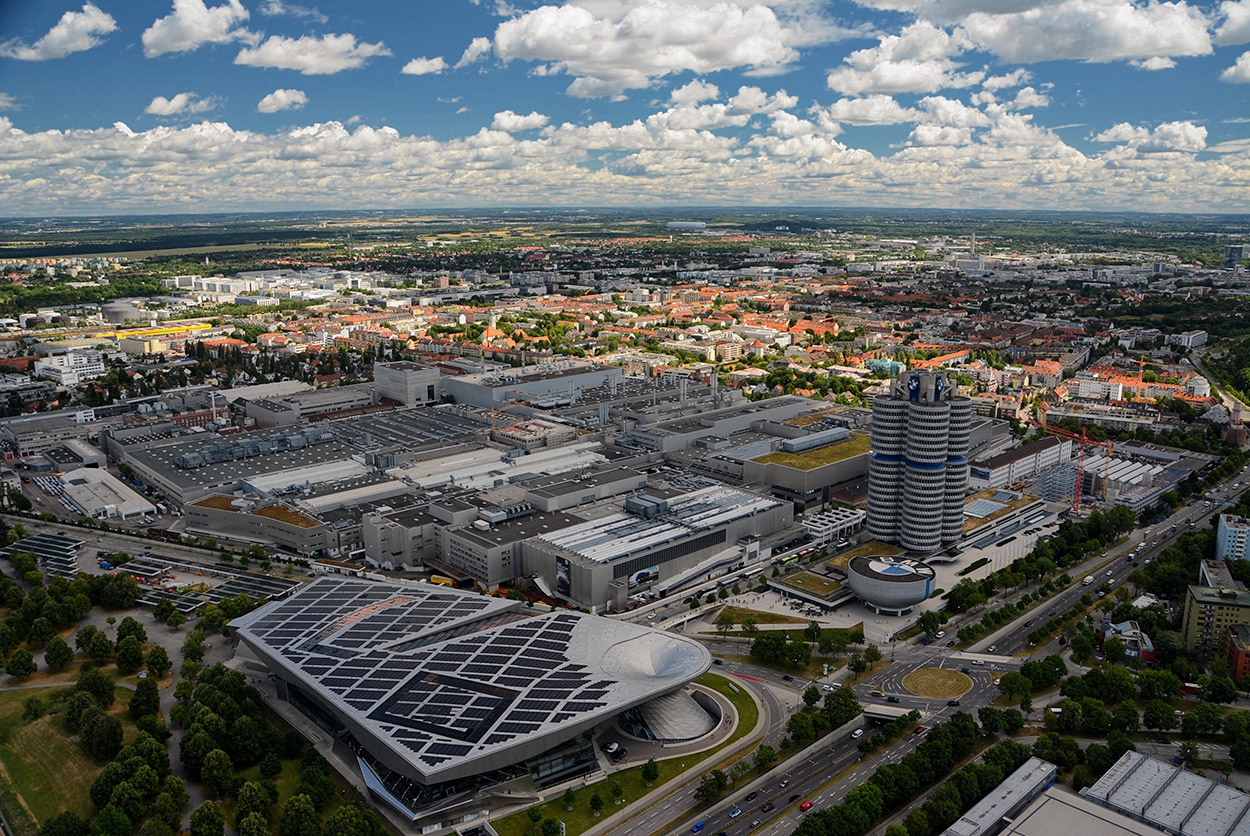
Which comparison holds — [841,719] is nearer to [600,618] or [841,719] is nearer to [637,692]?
[637,692]

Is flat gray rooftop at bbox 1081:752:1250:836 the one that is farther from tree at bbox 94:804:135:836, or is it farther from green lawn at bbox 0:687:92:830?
green lawn at bbox 0:687:92:830

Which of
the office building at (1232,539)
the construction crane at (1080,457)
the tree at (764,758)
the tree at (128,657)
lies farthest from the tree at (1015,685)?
the tree at (128,657)

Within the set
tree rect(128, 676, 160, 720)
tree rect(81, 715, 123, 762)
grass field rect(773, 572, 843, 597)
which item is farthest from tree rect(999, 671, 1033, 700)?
tree rect(81, 715, 123, 762)

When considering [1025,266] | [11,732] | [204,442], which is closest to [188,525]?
[204,442]

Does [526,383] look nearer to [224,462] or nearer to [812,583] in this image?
[224,462]

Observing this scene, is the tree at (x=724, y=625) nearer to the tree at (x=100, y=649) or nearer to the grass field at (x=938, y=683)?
the grass field at (x=938, y=683)

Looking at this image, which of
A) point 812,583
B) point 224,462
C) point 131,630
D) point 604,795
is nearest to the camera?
point 604,795

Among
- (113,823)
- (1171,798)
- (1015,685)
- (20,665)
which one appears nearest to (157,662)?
(20,665)
